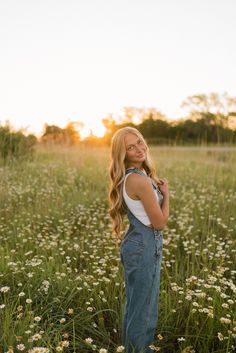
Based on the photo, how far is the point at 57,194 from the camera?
677cm

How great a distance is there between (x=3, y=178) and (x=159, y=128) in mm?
28644

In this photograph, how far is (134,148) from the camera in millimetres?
2574

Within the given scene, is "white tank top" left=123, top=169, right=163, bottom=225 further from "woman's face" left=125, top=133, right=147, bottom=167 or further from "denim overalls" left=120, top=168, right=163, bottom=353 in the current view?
"woman's face" left=125, top=133, right=147, bottom=167

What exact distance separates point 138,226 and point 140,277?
30 centimetres

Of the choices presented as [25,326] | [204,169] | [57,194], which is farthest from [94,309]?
[204,169]

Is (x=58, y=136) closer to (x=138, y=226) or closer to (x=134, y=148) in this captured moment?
(x=134, y=148)

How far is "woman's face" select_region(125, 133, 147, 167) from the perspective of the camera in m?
2.56

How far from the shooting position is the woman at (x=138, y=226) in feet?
7.93

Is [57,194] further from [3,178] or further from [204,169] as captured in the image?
[204,169]

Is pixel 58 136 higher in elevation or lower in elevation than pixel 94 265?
higher

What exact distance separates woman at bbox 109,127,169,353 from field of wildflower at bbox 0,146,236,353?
0.61ft

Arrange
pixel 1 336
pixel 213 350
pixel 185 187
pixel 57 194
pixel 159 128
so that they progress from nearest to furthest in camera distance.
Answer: pixel 1 336 → pixel 213 350 → pixel 57 194 → pixel 185 187 → pixel 159 128

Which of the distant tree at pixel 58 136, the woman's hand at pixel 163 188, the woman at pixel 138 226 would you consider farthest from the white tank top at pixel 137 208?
the distant tree at pixel 58 136

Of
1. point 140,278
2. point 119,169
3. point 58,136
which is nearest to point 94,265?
point 140,278
